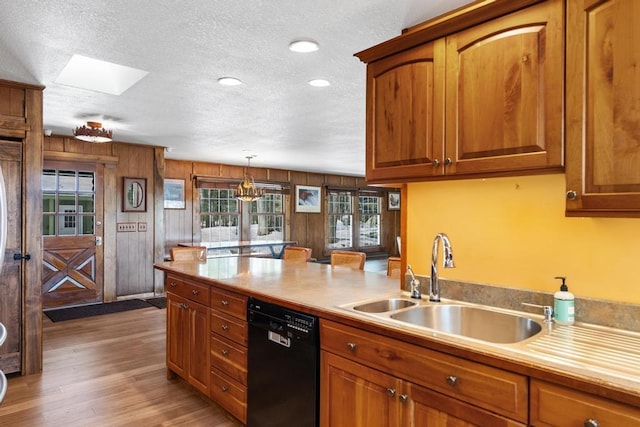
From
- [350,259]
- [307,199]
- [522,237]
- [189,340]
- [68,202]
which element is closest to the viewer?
[522,237]

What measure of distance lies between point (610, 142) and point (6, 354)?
4078mm

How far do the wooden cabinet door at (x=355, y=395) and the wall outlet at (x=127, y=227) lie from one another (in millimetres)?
5027

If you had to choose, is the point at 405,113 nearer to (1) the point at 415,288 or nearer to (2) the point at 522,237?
(2) the point at 522,237

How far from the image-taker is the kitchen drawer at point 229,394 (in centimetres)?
234

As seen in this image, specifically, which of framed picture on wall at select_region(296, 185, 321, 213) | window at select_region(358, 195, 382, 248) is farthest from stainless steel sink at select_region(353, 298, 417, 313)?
window at select_region(358, 195, 382, 248)

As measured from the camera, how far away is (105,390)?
2951 mm

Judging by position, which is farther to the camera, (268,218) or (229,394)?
(268,218)

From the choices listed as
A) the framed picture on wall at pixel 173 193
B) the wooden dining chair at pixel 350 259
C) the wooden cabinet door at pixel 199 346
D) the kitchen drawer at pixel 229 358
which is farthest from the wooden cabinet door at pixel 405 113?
A: the framed picture on wall at pixel 173 193

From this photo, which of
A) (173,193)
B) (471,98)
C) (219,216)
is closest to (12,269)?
(471,98)

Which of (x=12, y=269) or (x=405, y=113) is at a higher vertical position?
(x=405, y=113)

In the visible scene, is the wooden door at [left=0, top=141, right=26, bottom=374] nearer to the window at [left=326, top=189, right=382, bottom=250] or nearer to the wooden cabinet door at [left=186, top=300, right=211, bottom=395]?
the wooden cabinet door at [left=186, top=300, right=211, bottom=395]

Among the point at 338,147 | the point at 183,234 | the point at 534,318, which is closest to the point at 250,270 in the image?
the point at 534,318

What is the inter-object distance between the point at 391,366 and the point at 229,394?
1.34m

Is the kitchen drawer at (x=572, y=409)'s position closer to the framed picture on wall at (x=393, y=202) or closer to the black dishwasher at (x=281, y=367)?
the black dishwasher at (x=281, y=367)
